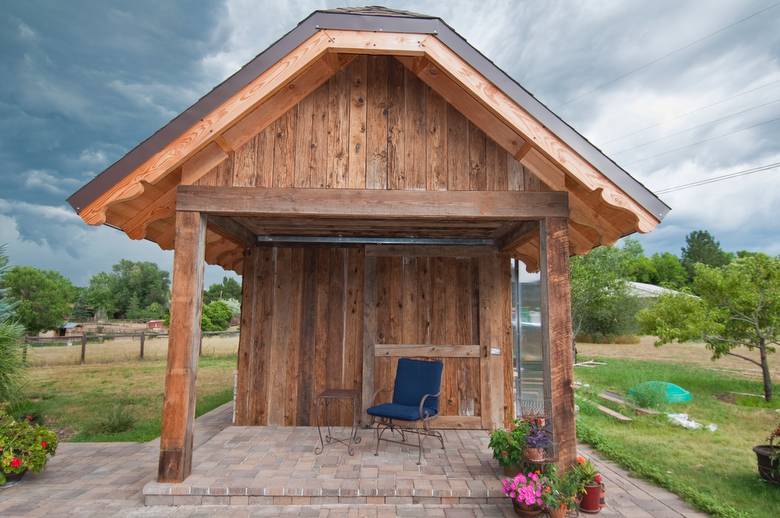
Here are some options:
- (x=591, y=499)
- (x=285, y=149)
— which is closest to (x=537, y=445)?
(x=591, y=499)

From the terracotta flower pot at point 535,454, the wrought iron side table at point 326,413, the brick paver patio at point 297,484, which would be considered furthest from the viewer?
the wrought iron side table at point 326,413

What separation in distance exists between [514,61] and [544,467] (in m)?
37.1

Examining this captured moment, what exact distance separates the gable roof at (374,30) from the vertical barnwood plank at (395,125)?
0.50 meters

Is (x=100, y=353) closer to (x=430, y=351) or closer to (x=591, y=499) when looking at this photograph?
(x=430, y=351)

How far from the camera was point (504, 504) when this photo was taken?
3506mm

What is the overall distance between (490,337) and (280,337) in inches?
107

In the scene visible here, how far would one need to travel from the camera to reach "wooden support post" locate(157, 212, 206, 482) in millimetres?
3553

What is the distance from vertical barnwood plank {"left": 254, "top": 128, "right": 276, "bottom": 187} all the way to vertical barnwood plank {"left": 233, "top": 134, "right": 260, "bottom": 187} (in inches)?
1.0

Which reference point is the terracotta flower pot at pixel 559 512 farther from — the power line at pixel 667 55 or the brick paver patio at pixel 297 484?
the power line at pixel 667 55

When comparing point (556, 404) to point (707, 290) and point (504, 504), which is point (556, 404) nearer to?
point (504, 504)

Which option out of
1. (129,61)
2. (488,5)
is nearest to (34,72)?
(129,61)

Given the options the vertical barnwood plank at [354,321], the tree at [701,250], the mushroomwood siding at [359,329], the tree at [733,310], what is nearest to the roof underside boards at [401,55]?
the mushroomwood siding at [359,329]

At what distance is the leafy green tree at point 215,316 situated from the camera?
22.9 metres

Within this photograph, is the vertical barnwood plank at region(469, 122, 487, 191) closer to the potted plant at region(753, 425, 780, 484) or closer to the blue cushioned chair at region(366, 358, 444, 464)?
the blue cushioned chair at region(366, 358, 444, 464)
